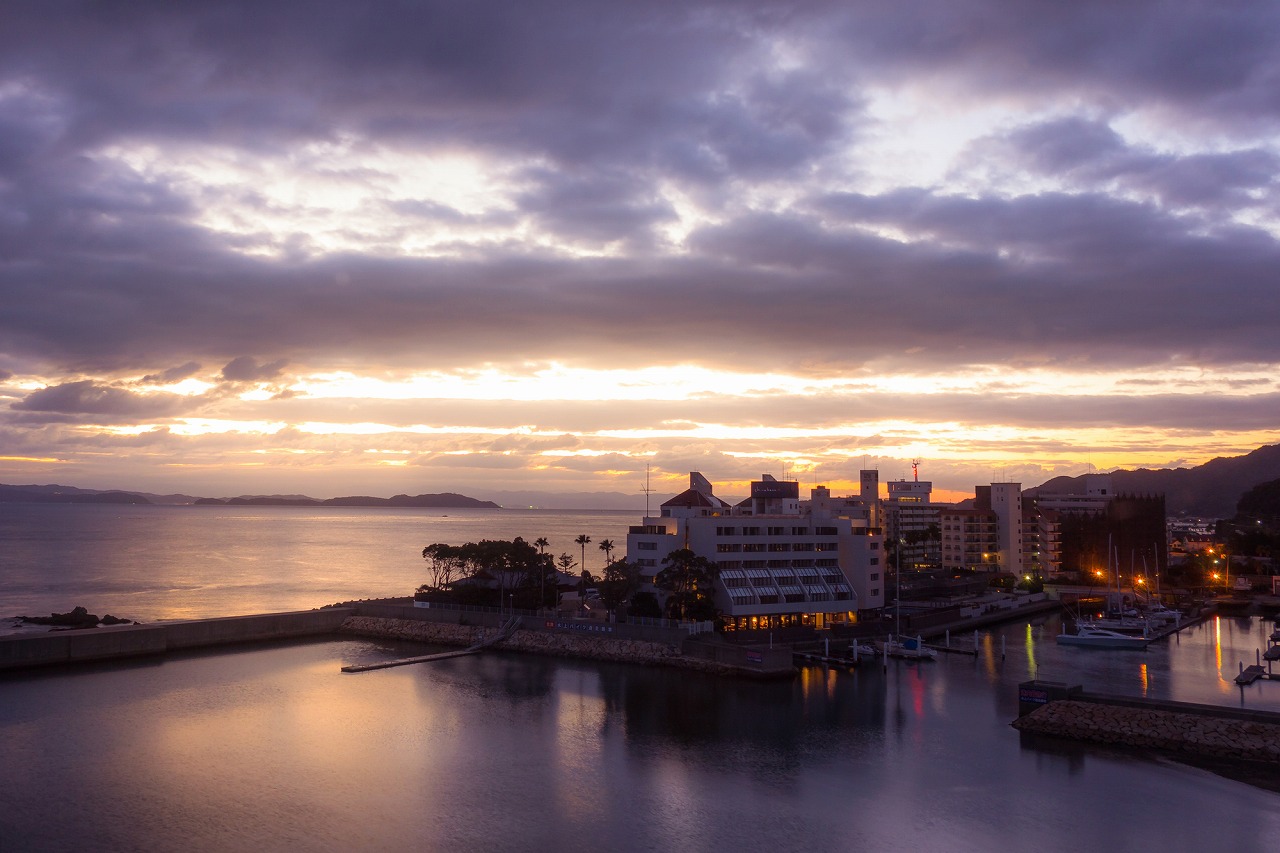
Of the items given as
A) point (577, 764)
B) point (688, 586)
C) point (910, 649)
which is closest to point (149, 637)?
point (688, 586)

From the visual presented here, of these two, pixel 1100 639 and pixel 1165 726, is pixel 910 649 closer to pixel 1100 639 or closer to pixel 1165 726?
→ pixel 1100 639

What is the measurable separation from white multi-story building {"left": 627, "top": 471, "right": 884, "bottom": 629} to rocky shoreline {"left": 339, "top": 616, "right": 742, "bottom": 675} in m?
6.97

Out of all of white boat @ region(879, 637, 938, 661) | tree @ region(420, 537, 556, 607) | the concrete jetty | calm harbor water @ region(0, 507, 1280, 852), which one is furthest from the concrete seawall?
the concrete jetty

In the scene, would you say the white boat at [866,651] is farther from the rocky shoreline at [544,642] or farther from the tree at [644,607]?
the tree at [644,607]

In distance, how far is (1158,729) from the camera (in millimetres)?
37406

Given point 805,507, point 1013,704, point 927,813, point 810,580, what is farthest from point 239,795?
point 805,507

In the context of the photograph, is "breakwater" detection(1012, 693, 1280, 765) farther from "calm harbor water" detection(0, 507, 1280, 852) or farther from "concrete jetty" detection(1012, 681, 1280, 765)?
"calm harbor water" detection(0, 507, 1280, 852)

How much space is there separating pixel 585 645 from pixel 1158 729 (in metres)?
33.9

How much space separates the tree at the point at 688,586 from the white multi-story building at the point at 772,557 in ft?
6.76

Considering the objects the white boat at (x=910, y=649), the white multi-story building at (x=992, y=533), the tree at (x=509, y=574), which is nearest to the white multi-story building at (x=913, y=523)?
the white multi-story building at (x=992, y=533)

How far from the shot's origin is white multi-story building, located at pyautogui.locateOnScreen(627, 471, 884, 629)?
6266cm

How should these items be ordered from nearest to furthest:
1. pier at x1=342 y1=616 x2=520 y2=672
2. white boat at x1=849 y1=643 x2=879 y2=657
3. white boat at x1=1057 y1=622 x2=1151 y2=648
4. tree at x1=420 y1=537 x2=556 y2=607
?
pier at x1=342 y1=616 x2=520 y2=672
white boat at x1=849 y1=643 x2=879 y2=657
white boat at x1=1057 y1=622 x2=1151 y2=648
tree at x1=420 y1=537 x2=556 y2=607

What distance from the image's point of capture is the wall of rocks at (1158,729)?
35344 millimetres

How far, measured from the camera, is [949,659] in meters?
60.5
